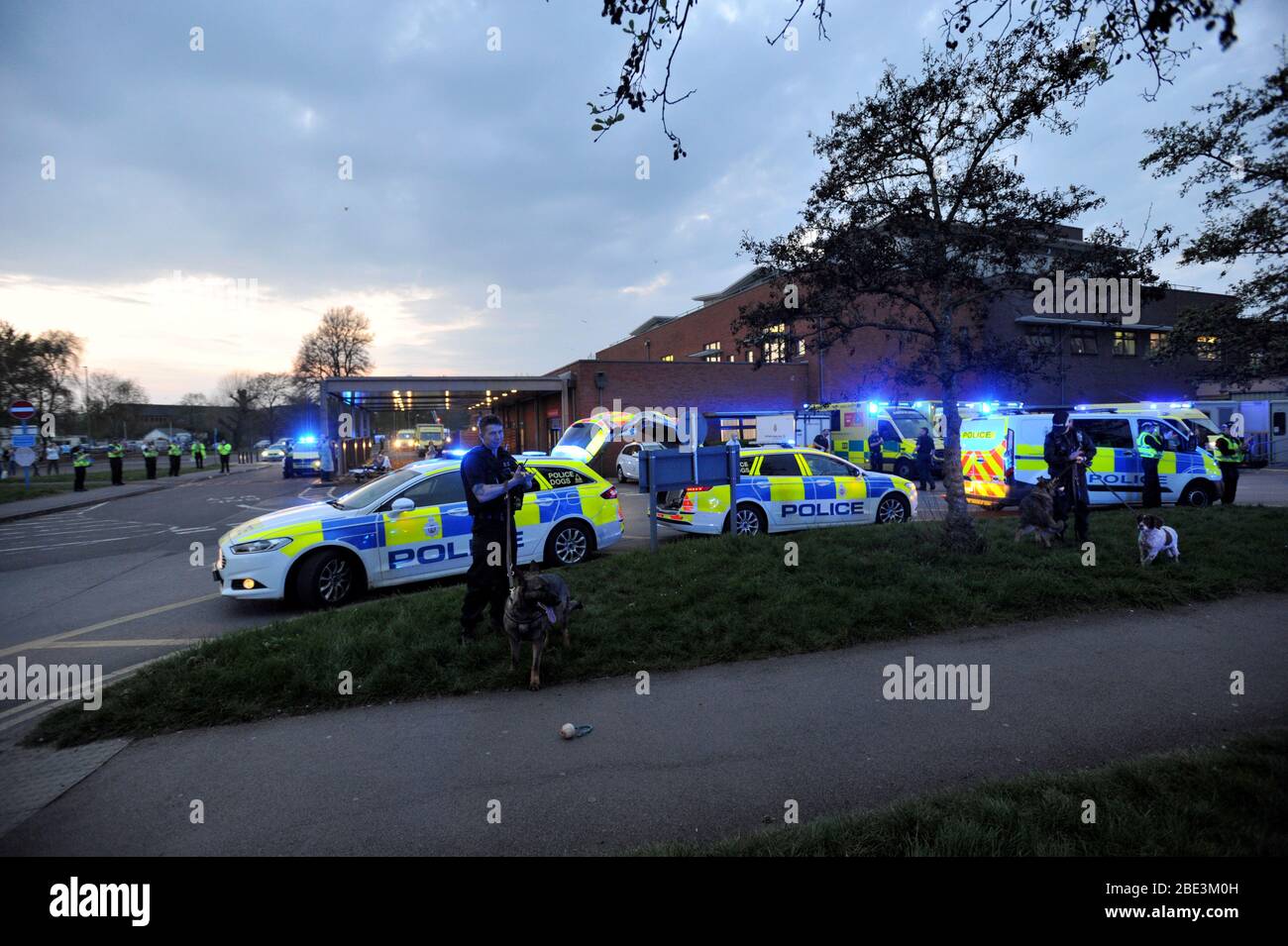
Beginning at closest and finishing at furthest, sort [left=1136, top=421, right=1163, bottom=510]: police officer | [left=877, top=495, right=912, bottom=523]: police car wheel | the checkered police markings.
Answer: [left=877, top=495, right=912, bottom=523]: police car wheel < [left=1136, top=421, right=1163, bottom=510]: police officer < the checkered police markings

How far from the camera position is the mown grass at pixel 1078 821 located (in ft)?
7.80

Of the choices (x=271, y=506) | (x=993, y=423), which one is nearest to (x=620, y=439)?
(x=271, y=506)

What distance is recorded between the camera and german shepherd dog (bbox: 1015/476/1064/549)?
7840 mm

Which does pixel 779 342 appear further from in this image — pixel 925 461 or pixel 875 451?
pixel 875 451

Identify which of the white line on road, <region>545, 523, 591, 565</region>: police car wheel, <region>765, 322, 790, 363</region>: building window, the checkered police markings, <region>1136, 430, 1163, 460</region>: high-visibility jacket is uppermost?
<region>765, 322, 790, 363</region>: building window

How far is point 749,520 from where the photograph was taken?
9.70m

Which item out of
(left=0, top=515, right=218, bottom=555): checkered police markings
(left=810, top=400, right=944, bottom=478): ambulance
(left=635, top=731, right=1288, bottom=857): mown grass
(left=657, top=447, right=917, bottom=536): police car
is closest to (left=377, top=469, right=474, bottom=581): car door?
(left=657, top=447, right=917, bottom=536): police car

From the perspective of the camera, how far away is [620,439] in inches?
909

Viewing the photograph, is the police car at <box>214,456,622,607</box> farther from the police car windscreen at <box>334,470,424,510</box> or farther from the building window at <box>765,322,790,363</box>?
the building window at <box>765,322,790,363</box>

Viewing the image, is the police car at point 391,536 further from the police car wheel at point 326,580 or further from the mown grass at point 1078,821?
the mown grass at point 1078,821

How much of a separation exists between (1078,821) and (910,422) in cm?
1928

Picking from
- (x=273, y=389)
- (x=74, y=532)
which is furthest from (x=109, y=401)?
(x=74, y=532)

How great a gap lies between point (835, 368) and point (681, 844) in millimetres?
30464
